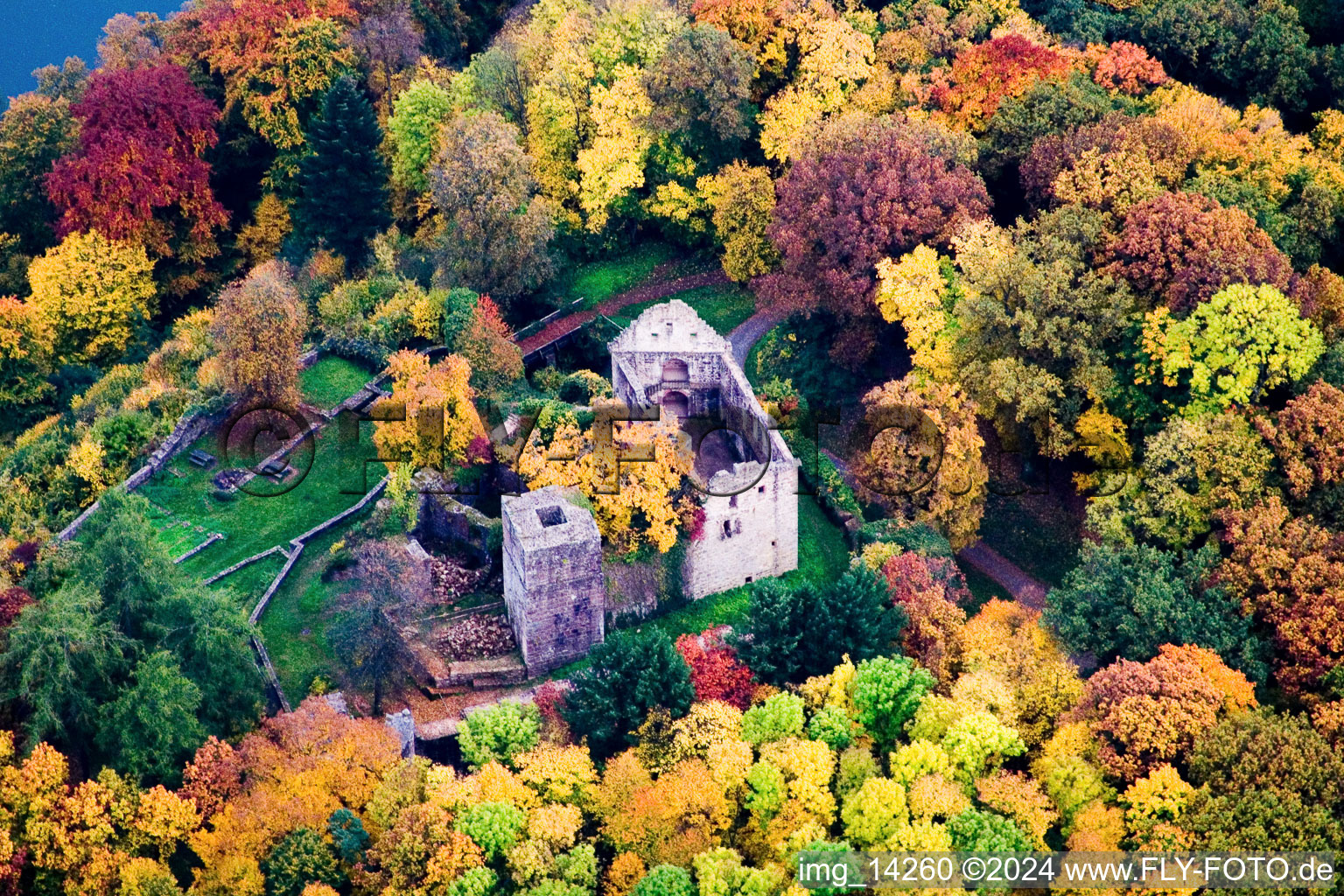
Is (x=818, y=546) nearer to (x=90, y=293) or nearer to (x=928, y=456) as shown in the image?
(x=928, y=456)

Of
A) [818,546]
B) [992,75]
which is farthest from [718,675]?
[992,75]

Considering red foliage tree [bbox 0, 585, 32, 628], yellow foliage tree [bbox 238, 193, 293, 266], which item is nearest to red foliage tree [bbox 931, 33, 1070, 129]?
yellow foliage tree [bbox 238, 193, 293, 266]

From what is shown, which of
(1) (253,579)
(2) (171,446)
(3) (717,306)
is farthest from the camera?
(3) (717,306)

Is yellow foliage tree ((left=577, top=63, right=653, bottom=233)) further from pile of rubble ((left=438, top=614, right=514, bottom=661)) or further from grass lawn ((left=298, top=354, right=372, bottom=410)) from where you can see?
pile of rubble ((left=438, top=614, right=514, bottom=661))

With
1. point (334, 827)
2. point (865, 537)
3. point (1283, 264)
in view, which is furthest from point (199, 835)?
point (1283, 264)

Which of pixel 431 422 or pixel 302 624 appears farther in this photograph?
pixel 431 422

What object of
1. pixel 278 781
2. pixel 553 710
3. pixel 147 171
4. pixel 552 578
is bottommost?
pixel 553 710

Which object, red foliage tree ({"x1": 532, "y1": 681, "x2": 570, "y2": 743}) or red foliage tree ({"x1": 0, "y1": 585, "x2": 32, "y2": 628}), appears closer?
red foliage tree ({"x1": 0, "y1": 585, "x2": 32, "y2": 628})
